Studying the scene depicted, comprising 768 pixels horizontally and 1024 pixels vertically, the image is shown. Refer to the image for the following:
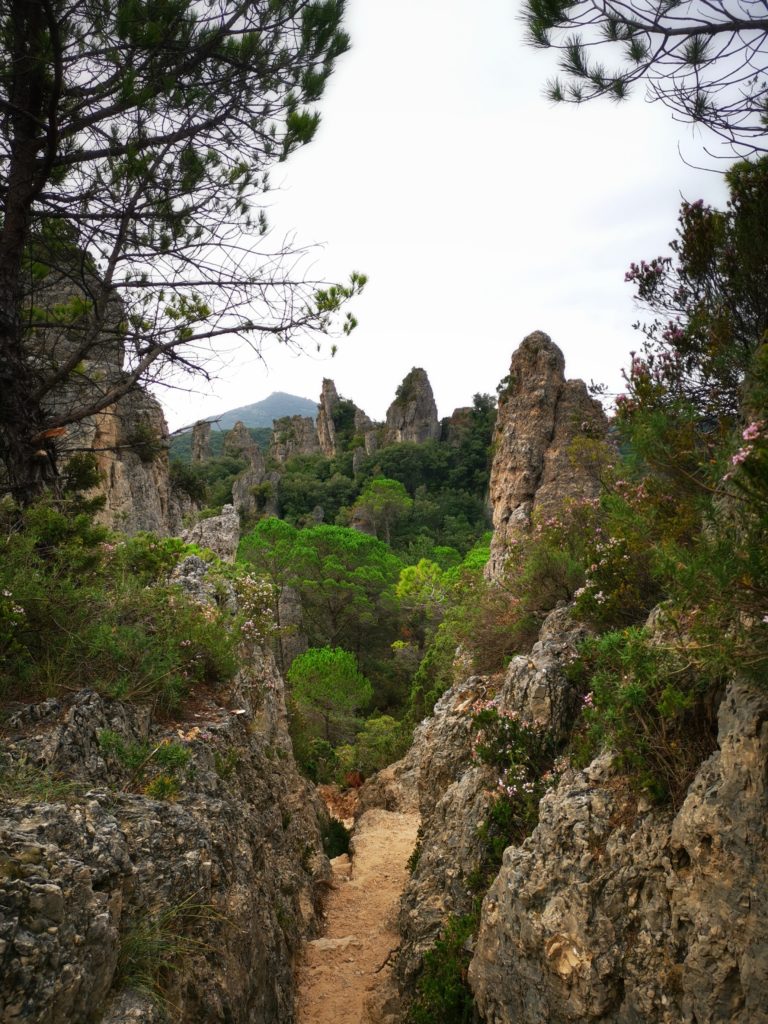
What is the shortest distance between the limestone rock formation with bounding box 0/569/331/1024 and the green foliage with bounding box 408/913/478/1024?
1.21m

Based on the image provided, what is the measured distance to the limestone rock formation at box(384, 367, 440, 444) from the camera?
54375 millimetres

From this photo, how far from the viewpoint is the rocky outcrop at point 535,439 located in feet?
47.4

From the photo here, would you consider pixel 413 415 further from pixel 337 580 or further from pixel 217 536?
pixel 217 536

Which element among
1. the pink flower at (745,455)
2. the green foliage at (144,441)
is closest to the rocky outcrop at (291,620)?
the green foliage at (144,441)

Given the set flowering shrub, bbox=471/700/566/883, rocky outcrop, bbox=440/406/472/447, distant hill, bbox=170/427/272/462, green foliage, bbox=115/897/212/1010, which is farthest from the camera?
distant hill, bbox=170/427/272/462

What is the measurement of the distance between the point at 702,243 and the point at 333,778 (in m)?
15.7

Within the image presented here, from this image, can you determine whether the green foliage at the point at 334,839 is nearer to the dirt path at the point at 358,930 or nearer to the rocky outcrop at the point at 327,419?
the dirt path at the point at 358,930

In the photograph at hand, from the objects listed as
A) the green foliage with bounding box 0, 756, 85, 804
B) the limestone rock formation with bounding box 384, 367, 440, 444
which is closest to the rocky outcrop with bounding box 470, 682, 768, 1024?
the green foliage with bounding box 0, 756, 85, 804

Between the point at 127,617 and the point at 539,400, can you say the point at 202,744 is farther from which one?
the point at 539,400

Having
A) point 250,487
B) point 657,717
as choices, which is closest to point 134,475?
point 657,717

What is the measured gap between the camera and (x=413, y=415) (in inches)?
2149

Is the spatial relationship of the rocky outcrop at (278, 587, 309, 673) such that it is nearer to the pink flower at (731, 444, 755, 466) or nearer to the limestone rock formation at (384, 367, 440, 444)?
the pink flower at (731, 444, 755, 466)

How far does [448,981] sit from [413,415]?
50.5 metres

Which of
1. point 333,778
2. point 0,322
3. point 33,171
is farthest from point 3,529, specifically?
point 333,778
